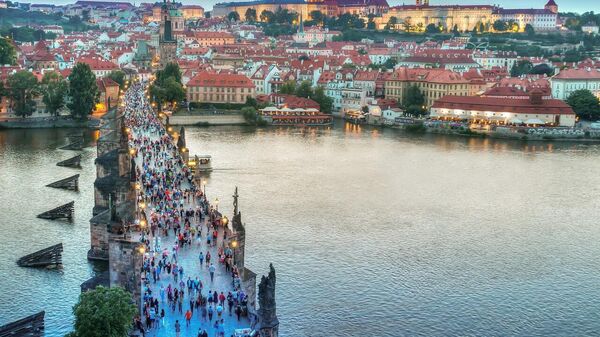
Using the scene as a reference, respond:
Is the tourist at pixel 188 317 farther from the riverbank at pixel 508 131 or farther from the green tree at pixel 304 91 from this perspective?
the green tree at pixel 304 91

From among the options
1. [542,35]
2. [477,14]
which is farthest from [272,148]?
[477,14]

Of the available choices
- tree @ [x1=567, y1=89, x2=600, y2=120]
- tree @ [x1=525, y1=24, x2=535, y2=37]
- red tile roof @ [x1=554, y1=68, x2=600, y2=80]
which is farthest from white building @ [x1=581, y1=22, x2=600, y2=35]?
tree @ [x1=567, y1=89, x2=600, y2=120]

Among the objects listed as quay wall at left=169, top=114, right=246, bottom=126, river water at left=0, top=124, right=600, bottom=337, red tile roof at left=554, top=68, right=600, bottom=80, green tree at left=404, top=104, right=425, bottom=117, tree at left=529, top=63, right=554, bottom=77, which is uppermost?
tree at left=529, top=63, right=554, bottom=77

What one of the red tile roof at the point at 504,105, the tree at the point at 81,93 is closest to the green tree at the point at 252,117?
the tree at the point at 81,93

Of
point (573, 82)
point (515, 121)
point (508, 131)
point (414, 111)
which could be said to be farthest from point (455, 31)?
point (508, 131)

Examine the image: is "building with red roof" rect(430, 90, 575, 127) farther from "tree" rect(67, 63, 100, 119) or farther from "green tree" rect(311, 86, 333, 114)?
"tree" rect(67, 63, 100, 119)

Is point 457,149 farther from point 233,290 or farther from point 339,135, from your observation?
point 233,290
